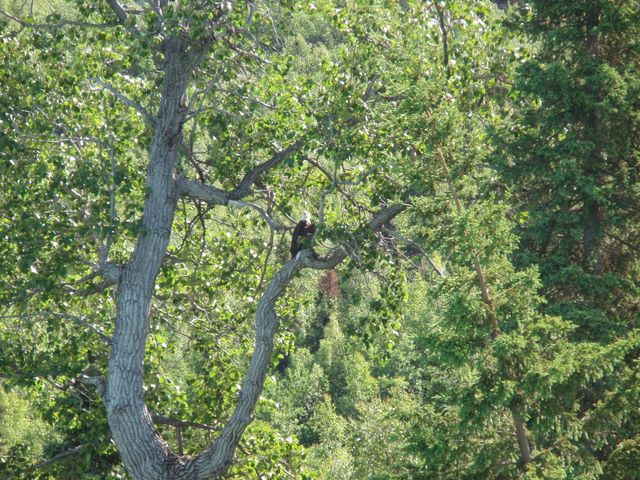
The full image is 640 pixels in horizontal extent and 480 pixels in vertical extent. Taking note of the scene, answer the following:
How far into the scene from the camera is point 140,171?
919cm

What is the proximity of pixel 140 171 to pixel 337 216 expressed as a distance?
2.41 metres

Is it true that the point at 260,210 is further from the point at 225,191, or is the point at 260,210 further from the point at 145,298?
the point at 145,298

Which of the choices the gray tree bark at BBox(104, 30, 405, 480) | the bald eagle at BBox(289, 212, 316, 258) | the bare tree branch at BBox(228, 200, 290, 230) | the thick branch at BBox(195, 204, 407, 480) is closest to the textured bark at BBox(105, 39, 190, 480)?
the gray tree bark at BBox(104, 30, 405, 480)

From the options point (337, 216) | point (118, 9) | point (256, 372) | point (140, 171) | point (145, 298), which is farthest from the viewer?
point (140, 171)

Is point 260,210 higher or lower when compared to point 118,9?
lower

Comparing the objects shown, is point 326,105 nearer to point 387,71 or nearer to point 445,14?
point 387,71

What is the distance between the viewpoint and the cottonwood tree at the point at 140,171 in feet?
23.9

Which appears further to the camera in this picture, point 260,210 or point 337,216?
point 337,216

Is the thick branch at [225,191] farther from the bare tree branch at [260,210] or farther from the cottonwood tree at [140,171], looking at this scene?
the bare tree branch at [260,210]

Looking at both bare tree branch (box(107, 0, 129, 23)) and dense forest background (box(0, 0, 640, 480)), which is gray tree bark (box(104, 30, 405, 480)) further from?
bare tree branch (box(107, 0, 129, 23))

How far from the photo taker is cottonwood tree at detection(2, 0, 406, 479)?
23.9ft

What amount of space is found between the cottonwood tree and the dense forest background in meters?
0.03

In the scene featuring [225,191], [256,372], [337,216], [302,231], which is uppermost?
[225,191]

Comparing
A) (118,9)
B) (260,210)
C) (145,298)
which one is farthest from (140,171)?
(260,210)
